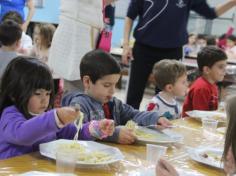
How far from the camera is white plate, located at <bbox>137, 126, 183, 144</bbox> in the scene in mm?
1807

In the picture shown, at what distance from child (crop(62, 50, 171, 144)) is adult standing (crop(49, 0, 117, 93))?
1.57ft

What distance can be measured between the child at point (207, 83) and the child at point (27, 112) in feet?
4.69

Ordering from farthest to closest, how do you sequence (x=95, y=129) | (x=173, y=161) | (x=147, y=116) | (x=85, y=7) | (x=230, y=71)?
(x=230, y=71) → (x=85, y=7) → (x=147, y=116) → (x=95, y=129) → (x=173, y=161)

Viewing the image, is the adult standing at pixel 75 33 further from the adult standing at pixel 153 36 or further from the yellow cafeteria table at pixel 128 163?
the yellow cafeteria table at pixel 128 163

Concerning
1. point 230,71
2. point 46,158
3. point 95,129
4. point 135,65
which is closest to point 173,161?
point 95,129

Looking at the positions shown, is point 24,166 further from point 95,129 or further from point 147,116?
point 147,116

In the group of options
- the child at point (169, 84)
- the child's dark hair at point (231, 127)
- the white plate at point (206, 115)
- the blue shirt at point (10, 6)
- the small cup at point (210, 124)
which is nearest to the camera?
the child's dark hair at point (231, 127)

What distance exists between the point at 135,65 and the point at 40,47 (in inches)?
53.3

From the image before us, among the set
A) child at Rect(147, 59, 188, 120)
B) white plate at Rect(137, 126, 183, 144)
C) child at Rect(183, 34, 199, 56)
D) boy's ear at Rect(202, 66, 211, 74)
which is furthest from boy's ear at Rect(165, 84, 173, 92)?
child at Rect(183, 34, 199, 56)

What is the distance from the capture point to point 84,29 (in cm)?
268

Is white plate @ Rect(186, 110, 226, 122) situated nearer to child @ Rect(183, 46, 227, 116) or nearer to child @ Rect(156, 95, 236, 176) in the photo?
child @ Rect(183, 46, 227, 116)

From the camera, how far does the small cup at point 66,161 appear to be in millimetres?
1279

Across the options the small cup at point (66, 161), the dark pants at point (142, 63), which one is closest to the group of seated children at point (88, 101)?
the small cup at point (66, 161)

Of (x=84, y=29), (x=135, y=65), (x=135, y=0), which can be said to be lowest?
(x=135, y=65)
